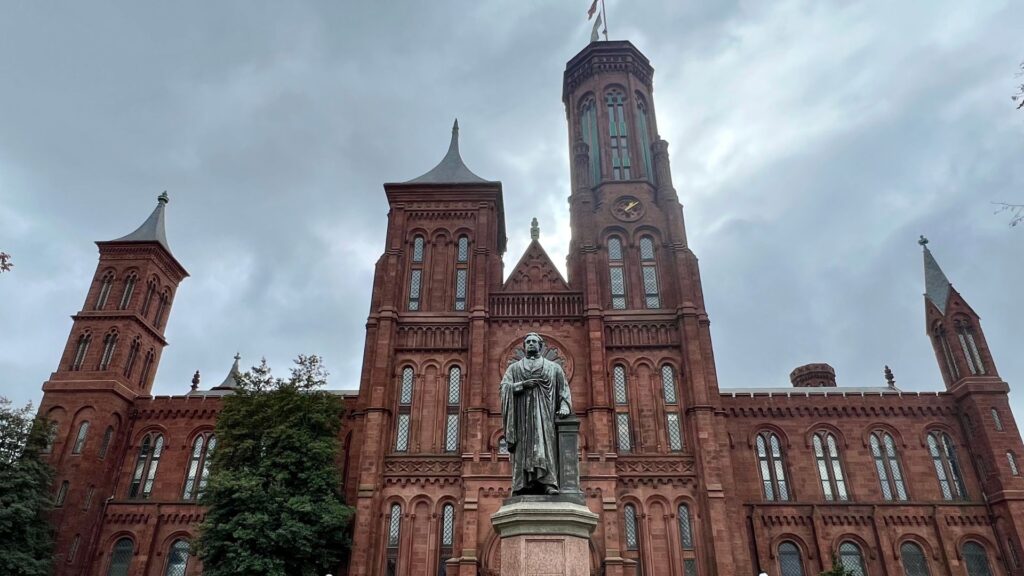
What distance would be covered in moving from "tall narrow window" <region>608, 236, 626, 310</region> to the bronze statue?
25709 mm

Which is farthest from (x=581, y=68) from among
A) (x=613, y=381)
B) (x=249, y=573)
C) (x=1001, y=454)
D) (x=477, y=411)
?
(x=249, y=573)

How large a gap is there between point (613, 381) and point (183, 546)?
24.4 metres

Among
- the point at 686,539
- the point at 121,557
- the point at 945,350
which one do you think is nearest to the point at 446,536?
the point at 686,539

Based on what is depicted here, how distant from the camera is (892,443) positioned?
35.2 meters

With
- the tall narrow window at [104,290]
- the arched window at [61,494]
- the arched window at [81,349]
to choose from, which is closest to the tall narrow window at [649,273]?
the arched window at [61,494]

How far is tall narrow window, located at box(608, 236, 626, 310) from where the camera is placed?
1399 inches

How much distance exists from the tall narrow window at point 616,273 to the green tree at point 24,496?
30.4 m

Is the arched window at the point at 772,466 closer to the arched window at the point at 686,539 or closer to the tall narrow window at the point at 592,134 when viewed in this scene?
the arched window at the point at 686,539

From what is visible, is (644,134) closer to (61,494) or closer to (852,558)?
(852,558)

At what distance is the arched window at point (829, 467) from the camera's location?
1335 inches

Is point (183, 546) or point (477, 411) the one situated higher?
point (477, 411)

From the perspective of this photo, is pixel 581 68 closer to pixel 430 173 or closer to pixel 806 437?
pixel 430 173

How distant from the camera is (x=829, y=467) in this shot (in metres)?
34.6

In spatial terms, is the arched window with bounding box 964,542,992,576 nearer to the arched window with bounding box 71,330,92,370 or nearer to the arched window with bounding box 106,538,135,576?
the arched window with bounding box 106,538,135,576
